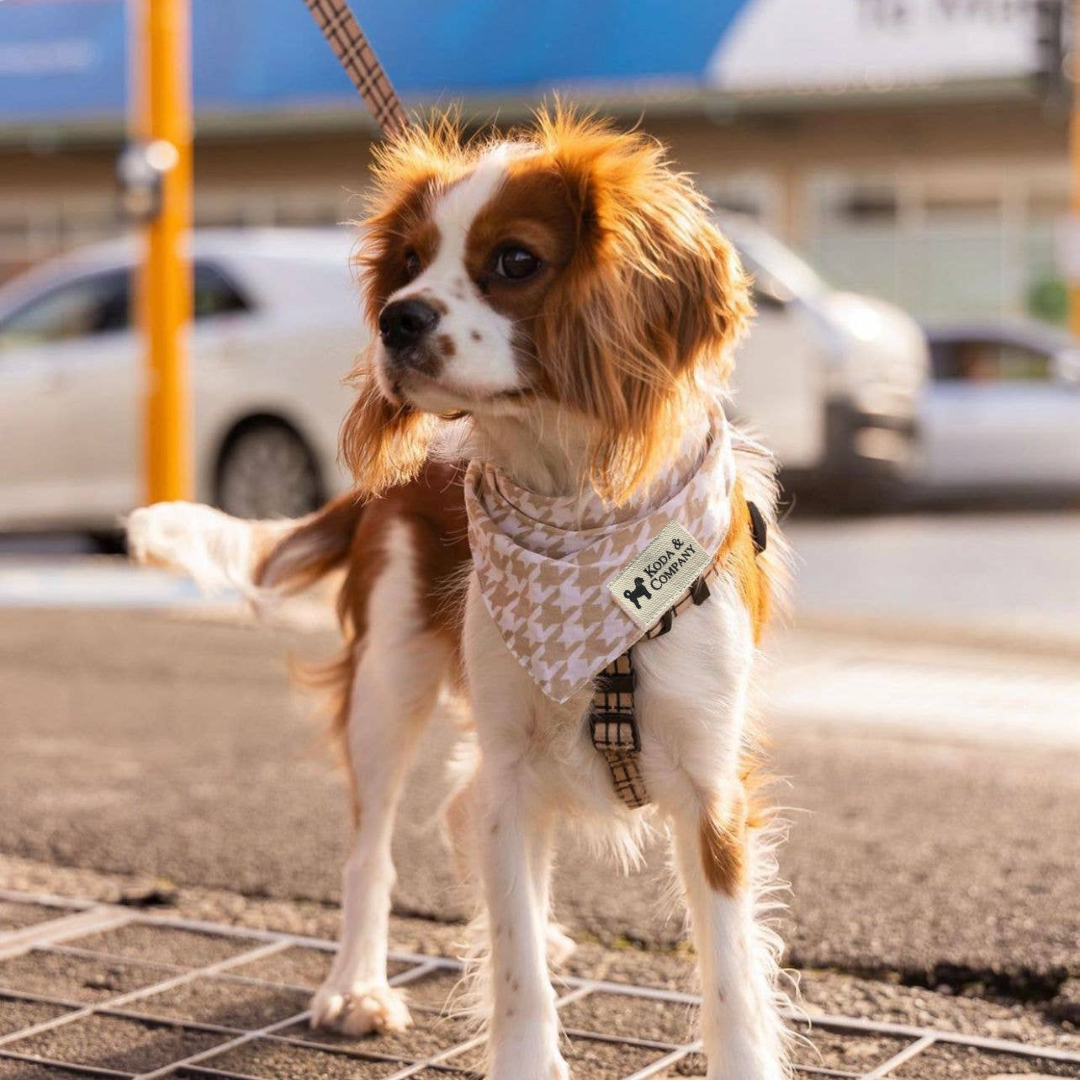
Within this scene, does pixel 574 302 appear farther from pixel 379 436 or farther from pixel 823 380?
pixel 823 380

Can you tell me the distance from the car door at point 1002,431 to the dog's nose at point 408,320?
12.3 metres

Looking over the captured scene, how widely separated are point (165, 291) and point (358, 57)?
245 inches

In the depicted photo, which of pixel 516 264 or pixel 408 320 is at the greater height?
pixel 516 264

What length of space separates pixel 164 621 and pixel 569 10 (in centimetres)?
1256

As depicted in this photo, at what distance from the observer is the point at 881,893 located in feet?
14.5

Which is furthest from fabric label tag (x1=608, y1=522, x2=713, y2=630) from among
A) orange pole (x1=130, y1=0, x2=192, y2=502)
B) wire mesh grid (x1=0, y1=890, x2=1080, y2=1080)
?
orange pole (x1=130, y1=0, x2=192, y2=502)

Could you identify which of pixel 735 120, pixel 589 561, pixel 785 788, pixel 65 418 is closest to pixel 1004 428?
pixel 65 418

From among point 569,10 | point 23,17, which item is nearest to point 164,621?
point 569,10

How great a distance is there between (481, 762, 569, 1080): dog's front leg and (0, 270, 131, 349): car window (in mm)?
8526

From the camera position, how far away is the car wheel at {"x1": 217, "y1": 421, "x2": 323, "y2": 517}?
10.5m

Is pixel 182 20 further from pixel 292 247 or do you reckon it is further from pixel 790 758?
pixel 790 758

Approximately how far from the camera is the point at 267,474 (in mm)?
10562

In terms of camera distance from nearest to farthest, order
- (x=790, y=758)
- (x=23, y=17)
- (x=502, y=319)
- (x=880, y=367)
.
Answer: (x=502, y=319), (x=790, y=758), (x=880, y=367), (x=23, y=17)

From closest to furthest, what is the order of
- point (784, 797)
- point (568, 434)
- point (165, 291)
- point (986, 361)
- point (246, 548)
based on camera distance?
point (568, 434) < point (246, 548) < point (784, 797) < point (165, 291) < point (986, 361)
